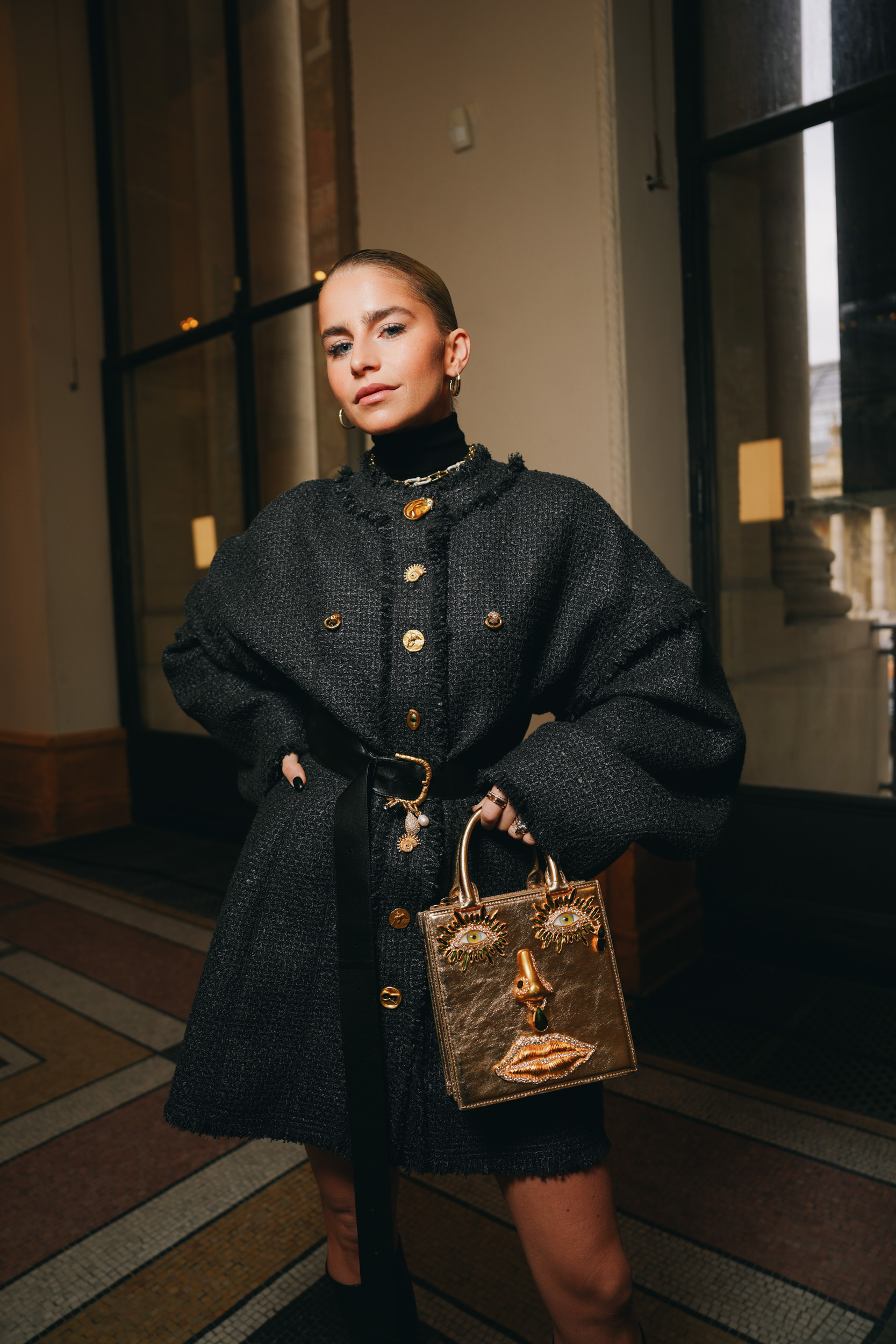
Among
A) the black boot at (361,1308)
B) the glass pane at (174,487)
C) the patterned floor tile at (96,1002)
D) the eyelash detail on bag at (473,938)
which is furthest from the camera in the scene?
the glass pane at (174,487)

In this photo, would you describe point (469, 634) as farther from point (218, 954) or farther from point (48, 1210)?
point (48, 1210)

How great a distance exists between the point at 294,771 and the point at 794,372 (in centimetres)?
245

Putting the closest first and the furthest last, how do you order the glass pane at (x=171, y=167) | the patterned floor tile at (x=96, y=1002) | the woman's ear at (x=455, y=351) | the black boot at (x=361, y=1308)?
the woman's ear at (x=455, y=351)
the black boot at (x=361, y=1308)
the patterned floor tile at (x=96, y=1002)
the glass pane at (x=171, y=167)

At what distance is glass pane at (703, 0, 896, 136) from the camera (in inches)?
107

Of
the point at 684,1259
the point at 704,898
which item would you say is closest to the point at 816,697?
the point at 704,898

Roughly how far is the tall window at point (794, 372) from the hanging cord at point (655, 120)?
173mm

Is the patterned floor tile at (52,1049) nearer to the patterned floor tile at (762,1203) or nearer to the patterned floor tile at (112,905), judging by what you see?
the patterned floor tile at (112,905)

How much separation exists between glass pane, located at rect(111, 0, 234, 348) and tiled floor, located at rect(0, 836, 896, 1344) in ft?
12.1

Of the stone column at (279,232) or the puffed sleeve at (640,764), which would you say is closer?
the puffed sleeve at (640,764)

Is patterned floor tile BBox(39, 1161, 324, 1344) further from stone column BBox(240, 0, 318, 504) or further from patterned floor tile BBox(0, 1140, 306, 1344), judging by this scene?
stone column BBox(240, 0, 318, 504)

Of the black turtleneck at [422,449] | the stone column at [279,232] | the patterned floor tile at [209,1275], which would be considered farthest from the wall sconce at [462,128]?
the patterned floor tile at [209,1275]

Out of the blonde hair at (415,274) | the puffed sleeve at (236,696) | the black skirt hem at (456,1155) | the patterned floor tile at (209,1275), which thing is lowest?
the patterned floor tile at (209,1275)

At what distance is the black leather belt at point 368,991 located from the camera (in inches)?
43.5

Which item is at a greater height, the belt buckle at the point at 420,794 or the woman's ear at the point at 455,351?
the woman's ear at the point at 455,351
